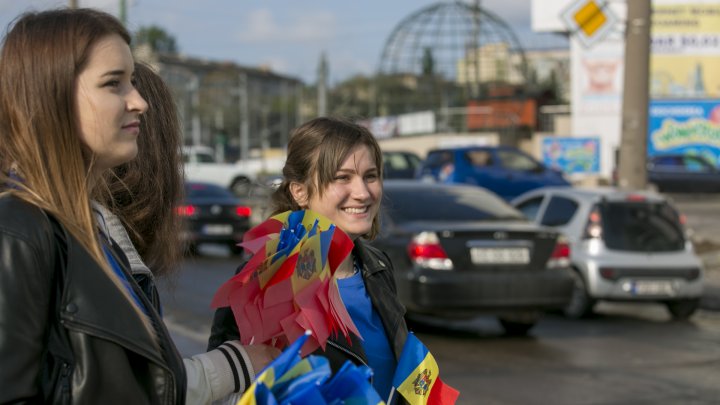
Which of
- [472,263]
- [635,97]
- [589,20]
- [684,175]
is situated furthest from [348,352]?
[684,175]

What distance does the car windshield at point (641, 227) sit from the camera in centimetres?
1266

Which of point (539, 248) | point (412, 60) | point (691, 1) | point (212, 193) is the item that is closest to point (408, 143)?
point (412, 60)

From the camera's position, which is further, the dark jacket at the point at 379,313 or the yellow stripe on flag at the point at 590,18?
the yellow stripe on flag at the point at 590,18

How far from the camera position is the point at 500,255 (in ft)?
34.2

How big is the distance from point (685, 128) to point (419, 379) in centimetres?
4528

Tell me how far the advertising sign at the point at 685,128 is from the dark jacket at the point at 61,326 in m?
45.5

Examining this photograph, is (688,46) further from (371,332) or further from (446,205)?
(371,332)

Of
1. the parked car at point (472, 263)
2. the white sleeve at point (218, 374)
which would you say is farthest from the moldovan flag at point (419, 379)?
the parked car at point (472, 263)

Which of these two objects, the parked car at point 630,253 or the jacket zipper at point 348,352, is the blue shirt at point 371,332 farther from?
the parked car at point 630,253

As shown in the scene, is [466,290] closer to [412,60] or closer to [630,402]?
[630,402]

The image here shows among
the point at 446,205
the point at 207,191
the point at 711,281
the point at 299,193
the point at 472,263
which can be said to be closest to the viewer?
the point at 299,193

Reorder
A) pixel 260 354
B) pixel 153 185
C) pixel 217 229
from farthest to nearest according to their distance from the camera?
1. pixel 217 229
2. pixel 153 185
3. pixel 260 354

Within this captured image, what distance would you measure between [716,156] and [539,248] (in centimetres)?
3788

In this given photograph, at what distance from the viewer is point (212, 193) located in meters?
22.1
